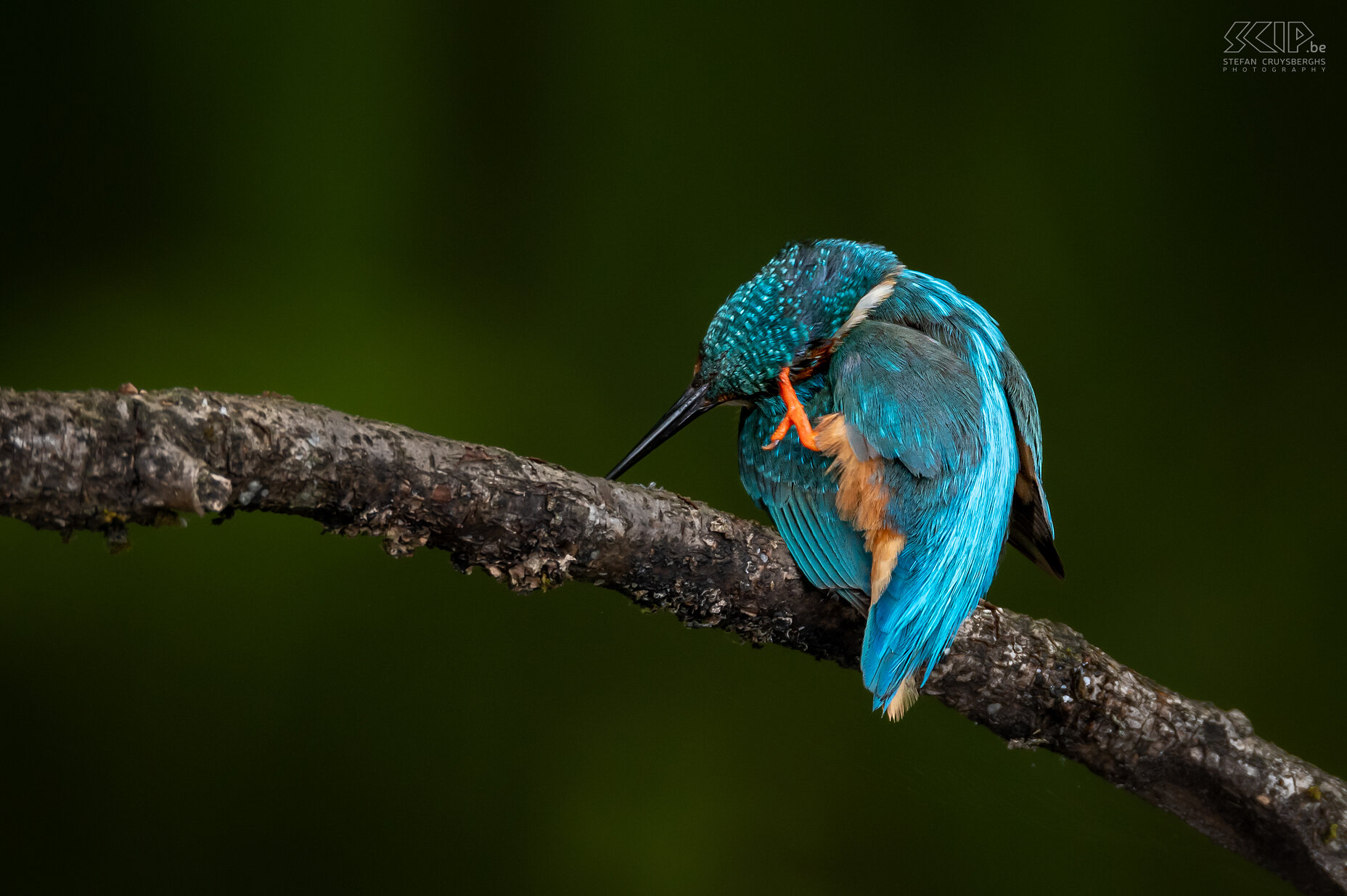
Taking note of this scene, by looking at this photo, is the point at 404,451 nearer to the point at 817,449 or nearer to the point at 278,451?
the point at 278,451

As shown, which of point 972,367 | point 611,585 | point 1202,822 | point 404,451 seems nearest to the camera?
A: point 404,451

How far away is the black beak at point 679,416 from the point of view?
1067 millimetres

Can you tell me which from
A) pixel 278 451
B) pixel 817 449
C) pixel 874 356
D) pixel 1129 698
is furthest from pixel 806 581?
pixel 278 451

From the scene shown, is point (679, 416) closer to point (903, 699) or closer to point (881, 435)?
point (881, 435)

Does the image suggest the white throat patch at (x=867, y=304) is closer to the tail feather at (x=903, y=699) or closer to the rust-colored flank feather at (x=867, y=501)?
the rust-colored flank feather at (x=867, y=501)

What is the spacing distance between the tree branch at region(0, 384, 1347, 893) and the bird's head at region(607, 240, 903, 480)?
0.58 feet

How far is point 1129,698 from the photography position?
3.48 feet

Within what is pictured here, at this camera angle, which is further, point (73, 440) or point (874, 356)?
point (874, 356)

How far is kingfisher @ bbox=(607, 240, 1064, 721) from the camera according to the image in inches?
35.4

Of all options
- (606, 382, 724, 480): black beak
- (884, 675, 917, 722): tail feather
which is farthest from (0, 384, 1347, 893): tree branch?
(606, 382, 724, 480): black beak

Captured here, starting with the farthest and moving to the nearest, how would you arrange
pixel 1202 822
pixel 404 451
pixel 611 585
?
pixel 1202 822, pixel 611 585, pixel 404 451

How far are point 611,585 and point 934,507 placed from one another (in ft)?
1.02

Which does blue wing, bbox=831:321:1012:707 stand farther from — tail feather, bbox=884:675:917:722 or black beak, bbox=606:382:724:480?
black beak, bbox=606:382:724:480

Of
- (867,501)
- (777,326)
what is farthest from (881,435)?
(777,326)
